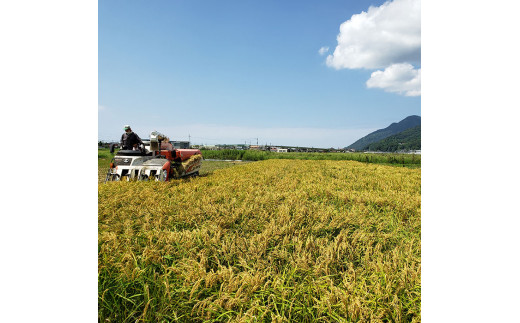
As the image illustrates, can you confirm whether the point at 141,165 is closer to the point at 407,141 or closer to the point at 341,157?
the point at 407,141

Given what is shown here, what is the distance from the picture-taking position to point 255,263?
8.17ft

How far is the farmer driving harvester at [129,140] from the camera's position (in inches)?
282

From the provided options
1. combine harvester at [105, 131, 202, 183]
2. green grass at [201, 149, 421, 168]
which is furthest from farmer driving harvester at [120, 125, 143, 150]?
green grass at [201, 149, 421, 168]

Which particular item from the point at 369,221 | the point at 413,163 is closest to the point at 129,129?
the point at 369,221

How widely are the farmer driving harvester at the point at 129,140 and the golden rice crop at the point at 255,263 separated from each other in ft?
10.0

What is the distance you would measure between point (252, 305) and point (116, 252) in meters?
1.65

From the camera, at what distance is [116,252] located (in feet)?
8.23

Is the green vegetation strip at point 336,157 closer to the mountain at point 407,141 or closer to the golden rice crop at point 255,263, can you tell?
the mountain at point 407,141

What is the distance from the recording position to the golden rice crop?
1.79m

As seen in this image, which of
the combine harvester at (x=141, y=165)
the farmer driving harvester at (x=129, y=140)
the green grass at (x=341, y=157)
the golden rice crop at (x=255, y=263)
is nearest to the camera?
the golden rice crop at (x=255, y=263)

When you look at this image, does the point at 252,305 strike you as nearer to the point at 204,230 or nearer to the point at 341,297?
the point at 341,297

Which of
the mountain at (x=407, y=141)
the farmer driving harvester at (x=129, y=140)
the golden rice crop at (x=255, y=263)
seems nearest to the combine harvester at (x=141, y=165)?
the farmer driving harvester at (x=129, y=140)

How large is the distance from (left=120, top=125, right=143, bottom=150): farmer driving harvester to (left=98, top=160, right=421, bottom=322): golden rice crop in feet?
10.0

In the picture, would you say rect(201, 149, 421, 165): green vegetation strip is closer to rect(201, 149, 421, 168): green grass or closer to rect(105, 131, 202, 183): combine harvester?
rect(201, 149, 421, 168): green grass
